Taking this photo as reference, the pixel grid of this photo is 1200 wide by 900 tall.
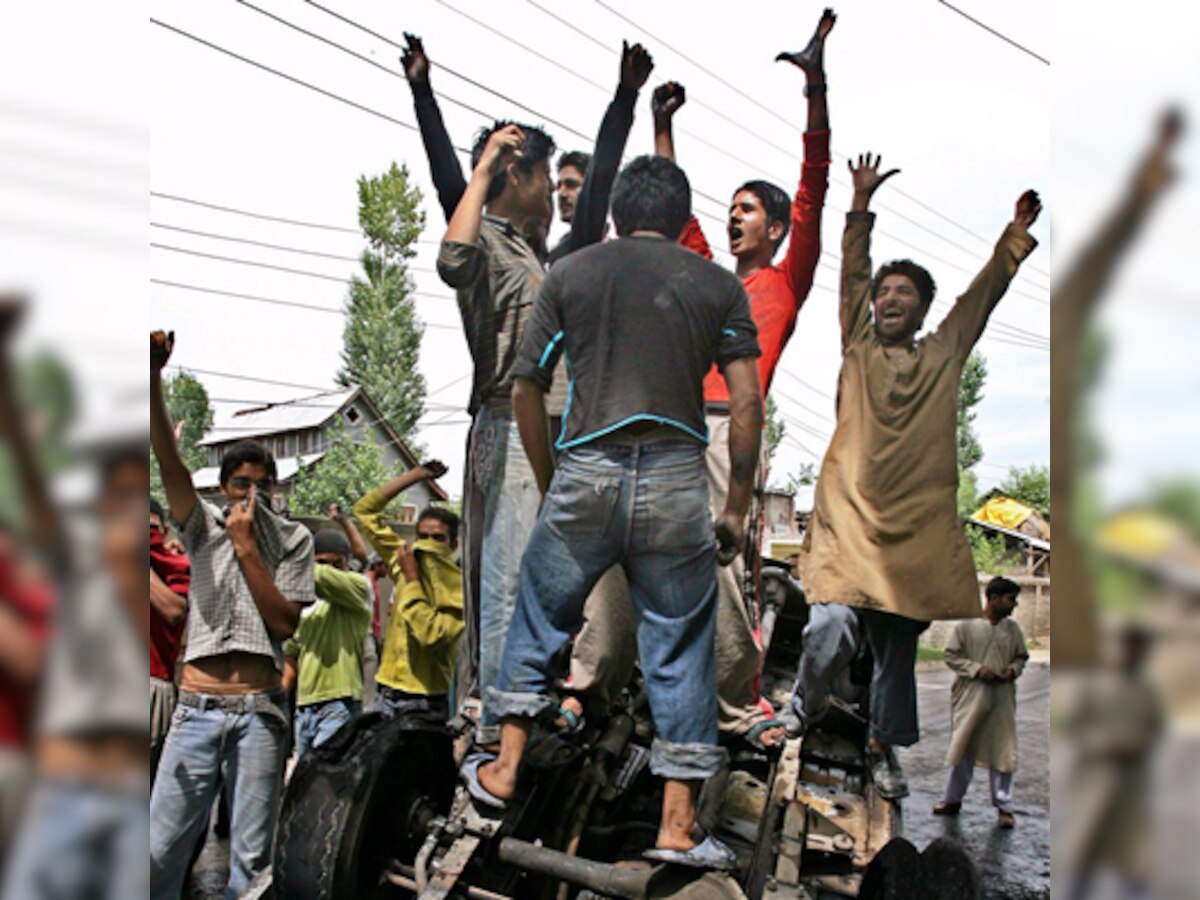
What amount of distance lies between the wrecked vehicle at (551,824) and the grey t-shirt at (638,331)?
1022mm

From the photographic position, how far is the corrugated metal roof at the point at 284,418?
4004 mm

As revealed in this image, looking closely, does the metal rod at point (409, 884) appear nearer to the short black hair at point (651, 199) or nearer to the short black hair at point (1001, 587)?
the short black hair at point (651, 199)

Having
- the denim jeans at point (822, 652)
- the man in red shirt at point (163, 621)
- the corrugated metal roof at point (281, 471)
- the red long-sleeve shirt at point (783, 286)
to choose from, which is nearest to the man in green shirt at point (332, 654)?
the corrugated metal roof at point (281, 471)

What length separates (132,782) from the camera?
3.99ft

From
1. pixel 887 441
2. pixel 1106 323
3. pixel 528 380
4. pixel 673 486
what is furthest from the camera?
pixel 887 441

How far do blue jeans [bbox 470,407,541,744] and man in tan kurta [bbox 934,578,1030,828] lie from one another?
5.23 feet

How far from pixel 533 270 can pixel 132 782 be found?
7.61 feet

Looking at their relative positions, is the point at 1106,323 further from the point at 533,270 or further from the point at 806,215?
the point at 533,270

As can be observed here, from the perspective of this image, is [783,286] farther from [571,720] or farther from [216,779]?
[216,779]

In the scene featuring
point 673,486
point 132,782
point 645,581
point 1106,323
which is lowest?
point 132,782

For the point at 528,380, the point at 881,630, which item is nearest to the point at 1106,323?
the point at 528,380

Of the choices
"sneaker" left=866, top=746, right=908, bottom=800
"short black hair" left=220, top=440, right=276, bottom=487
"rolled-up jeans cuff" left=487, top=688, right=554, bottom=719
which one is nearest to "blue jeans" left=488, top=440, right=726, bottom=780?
"rolled-up jeans cuff" left=487, top=688, right=554, bottom=719

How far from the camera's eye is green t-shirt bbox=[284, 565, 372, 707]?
512 centimetres

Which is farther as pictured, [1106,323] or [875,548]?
[875,548]
